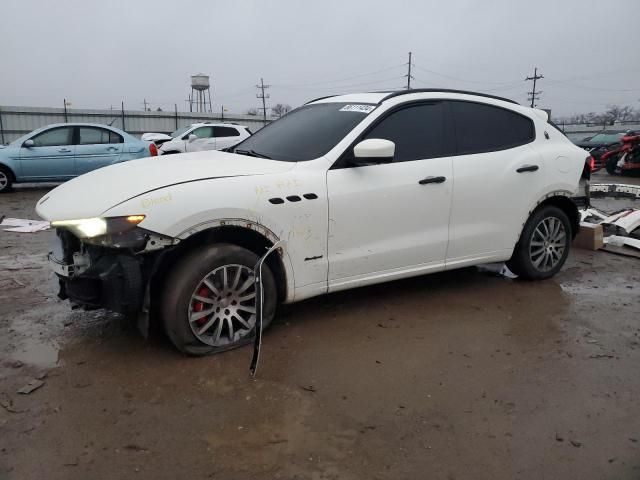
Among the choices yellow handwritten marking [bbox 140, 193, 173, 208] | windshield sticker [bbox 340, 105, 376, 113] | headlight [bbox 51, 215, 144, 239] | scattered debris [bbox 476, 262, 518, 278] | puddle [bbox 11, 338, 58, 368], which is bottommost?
puddle [bbox 11, 338, 58, 368]

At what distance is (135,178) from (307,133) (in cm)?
135

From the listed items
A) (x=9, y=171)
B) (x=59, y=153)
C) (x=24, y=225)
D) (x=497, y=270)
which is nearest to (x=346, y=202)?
(x=497, y=270)

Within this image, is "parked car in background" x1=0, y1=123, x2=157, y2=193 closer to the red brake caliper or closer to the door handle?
the door handle

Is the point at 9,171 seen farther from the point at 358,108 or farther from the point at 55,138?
the point at 358,108

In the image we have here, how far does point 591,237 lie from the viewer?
620cm

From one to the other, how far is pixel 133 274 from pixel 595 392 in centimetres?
275

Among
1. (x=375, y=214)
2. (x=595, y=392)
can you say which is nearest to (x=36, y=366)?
(x=375, y=214)

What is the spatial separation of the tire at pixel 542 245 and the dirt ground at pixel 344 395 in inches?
19.3

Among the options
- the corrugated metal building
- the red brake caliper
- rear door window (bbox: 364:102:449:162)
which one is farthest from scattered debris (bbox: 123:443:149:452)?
the corrugated metal building

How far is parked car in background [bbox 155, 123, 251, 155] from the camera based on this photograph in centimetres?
1523

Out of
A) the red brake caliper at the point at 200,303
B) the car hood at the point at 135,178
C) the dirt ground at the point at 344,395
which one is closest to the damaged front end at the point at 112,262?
the car hood at the point at 135,178

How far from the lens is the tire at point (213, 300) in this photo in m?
3.08

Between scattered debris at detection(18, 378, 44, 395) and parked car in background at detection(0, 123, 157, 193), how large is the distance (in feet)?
29.7

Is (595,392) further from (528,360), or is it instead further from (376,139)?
(376,139)
